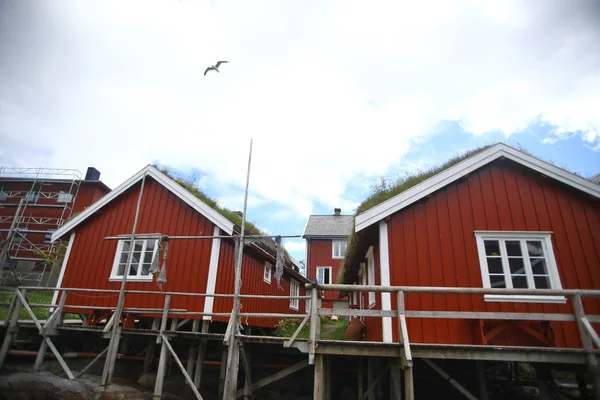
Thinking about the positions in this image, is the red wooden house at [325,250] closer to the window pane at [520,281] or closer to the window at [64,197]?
the window pane at [520,281]

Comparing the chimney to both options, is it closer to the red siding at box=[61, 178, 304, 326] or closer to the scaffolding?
the scaffolding

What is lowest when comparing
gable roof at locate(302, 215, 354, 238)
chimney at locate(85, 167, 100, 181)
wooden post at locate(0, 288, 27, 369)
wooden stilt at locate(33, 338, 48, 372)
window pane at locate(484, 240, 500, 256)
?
wooden stilt at locate(33, 338, 48, 372)

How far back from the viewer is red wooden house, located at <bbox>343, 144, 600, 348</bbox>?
317 inches

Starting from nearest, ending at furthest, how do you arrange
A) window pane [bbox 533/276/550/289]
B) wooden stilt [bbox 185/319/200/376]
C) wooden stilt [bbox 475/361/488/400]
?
1. wooden stilt [bbox 475/361/488/400]
2. window pane [bbox 533/276/550/289]
3. wooden stilt [bbox 185/319/200/376]

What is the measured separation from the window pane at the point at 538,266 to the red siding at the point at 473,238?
34 cm

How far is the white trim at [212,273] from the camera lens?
11.0 meters

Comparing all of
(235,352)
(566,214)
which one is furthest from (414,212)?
(235,352)

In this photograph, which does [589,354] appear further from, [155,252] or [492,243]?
[155,252]

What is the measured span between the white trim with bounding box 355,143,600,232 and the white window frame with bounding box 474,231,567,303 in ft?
4.89

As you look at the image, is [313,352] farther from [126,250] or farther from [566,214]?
[126,250]

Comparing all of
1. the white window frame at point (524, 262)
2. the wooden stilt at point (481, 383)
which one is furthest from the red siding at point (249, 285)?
the white window frame at point (524, 262)

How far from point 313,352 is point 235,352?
249 cm

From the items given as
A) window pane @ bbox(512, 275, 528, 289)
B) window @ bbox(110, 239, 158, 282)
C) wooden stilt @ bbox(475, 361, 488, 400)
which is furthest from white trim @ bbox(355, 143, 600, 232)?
window @ bbox(110, 239, 158, 282)

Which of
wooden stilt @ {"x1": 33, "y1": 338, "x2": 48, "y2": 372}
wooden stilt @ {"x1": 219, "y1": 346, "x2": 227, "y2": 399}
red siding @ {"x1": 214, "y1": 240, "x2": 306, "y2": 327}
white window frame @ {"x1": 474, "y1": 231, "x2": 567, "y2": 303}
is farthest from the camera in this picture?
red siding @ {"x1": 214, "y1": 240, "x2": 306, "y2": 327}
